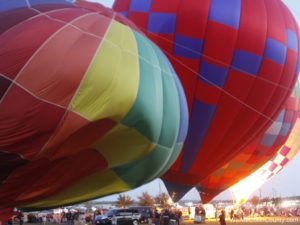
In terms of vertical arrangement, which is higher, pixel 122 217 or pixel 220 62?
pixel 220 62

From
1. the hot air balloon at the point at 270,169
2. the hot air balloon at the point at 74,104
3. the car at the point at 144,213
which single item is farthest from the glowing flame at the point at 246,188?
the hot air balloon at the point at 74,104

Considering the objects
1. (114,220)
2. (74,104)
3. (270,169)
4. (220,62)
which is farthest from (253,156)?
(74,104)

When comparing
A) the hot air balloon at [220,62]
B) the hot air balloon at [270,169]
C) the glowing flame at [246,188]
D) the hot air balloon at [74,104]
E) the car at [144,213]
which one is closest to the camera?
the hot air balloon at [74,104]

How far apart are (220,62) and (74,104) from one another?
31.7 ft

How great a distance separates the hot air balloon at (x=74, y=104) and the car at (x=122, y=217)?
49.1ft

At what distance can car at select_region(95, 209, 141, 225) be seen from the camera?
2222 centimetres

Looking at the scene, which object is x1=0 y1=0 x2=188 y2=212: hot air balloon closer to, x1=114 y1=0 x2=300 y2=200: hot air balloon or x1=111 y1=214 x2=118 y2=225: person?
x1=114 y1=0 x2=300 y2=200: hot air balloon

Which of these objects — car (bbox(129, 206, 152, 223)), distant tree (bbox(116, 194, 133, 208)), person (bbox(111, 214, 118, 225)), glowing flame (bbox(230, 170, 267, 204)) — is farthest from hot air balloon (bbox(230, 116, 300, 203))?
distant tree (bbox(116, 194, 133, 208))

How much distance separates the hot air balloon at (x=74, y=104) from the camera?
6.32 m

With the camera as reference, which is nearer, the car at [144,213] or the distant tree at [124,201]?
the car at [144,213]

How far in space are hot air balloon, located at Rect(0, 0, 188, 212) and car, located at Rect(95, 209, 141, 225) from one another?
1498cm

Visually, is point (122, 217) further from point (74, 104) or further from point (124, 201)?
point (124, 201)

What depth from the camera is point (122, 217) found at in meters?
22.4

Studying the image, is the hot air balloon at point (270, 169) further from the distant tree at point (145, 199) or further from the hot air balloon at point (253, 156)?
the distant tree at point (145, 199)
